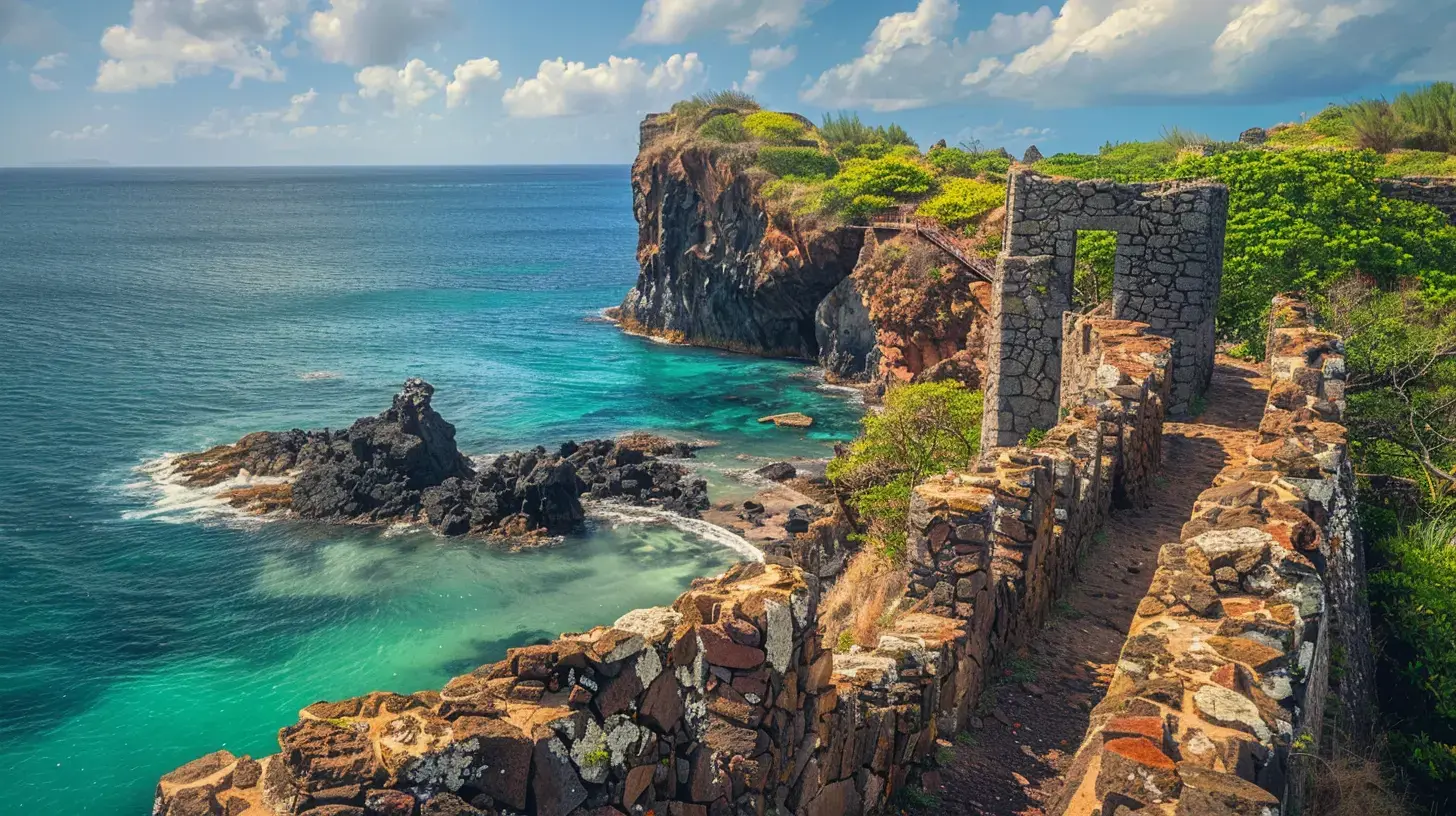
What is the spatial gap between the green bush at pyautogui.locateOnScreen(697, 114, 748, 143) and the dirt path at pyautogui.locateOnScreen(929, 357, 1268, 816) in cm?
6675

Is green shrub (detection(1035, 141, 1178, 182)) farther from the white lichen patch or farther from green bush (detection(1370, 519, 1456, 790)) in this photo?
the white lichen patch

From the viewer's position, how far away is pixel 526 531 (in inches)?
1596

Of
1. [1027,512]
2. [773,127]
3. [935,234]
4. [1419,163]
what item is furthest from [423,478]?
[773,127]

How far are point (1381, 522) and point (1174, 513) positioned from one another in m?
2.66

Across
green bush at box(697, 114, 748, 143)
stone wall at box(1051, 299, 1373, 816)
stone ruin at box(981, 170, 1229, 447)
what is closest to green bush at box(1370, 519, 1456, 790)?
stone wall at box(1051, 299, 1373, 816)

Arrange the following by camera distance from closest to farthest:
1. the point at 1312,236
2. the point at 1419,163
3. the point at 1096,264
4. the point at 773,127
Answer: the point at 1312,236 → the point at 1096,264 → the point at 1419,163 → the point at 773,127

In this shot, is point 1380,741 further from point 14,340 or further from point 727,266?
point 14,340

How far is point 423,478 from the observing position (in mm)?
44156

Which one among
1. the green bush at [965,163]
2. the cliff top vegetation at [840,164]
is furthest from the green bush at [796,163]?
the green bush at [965,163]

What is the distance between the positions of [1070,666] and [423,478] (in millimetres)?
36420

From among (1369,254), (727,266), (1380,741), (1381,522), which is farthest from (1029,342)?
(727,266)

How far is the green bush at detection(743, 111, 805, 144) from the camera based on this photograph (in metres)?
82.3

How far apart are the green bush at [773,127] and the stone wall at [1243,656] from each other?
2926 inches

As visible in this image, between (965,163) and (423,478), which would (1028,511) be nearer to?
(423,478)
